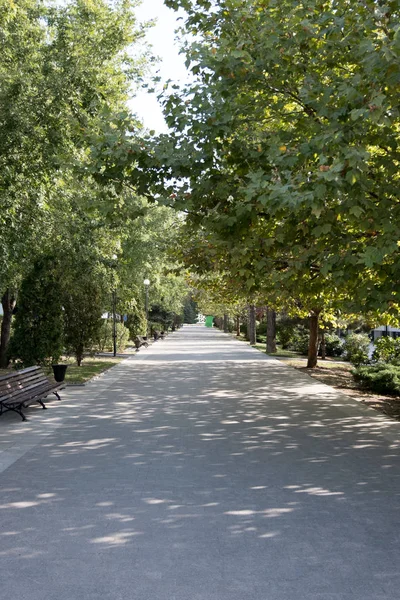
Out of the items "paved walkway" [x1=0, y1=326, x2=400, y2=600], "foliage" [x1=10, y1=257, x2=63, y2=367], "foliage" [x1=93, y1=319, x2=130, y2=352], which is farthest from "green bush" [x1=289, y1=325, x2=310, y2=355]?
"paved walkway" [x1=0, y1=326, x2=400, y2=600]

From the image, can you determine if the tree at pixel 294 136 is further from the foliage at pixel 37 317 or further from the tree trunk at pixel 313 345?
the tree trunk at pixel 313 345

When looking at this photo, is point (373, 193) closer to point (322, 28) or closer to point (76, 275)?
point (322, 28)

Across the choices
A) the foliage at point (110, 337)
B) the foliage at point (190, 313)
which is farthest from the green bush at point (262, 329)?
the foliage at point (190, 313)

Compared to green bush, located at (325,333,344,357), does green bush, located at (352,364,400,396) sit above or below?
below

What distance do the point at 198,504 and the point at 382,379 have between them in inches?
453

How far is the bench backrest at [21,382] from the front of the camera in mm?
11844

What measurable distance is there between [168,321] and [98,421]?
54.1 meters

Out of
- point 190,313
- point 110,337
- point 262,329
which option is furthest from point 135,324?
point 190,313

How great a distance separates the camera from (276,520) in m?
6.13

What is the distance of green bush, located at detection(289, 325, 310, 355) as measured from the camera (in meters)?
36.8

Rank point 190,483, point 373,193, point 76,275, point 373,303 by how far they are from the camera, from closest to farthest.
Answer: point 190,483 < point 373,303 < point 373,193 < point 76,275

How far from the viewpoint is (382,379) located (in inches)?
674

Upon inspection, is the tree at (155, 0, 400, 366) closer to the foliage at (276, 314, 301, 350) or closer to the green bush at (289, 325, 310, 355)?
the green bush at (289, 325, 310, 355)

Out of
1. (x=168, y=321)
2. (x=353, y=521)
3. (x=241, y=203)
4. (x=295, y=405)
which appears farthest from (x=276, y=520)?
(x=168, y=321)
